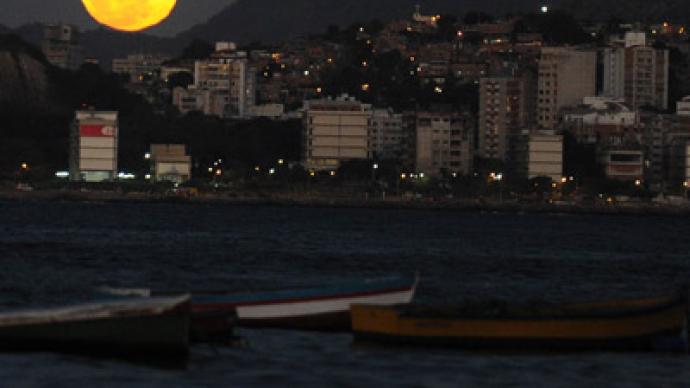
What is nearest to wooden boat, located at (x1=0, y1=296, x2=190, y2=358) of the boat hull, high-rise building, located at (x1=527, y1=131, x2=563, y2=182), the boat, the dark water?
the dark water

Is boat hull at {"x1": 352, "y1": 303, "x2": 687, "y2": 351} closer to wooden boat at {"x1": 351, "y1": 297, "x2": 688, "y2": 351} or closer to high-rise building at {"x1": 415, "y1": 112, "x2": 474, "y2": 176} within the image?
wooden boat at {"x1": 351, "y1": 297, "x2": 688, "y2": 351}

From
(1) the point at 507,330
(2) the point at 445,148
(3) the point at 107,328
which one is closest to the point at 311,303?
(1) the point at 507,330

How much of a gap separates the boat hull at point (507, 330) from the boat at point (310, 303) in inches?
89.7

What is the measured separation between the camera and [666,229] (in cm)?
13088

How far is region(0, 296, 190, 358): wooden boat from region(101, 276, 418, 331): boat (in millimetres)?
4494

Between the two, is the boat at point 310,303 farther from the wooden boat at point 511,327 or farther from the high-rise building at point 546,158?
the high-rise building at point 546,158

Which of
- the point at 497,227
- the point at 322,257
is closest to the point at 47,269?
the point at 322,257

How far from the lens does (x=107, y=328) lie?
99.9 feet

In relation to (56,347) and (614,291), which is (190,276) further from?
(56,347)

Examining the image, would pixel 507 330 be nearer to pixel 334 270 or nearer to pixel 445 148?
pixel 334 270

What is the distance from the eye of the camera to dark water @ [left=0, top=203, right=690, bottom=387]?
3012cm

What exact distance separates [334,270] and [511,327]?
93.4ft

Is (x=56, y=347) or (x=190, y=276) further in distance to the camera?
(x=190, y=276)

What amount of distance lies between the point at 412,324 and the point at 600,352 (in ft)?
10.9
